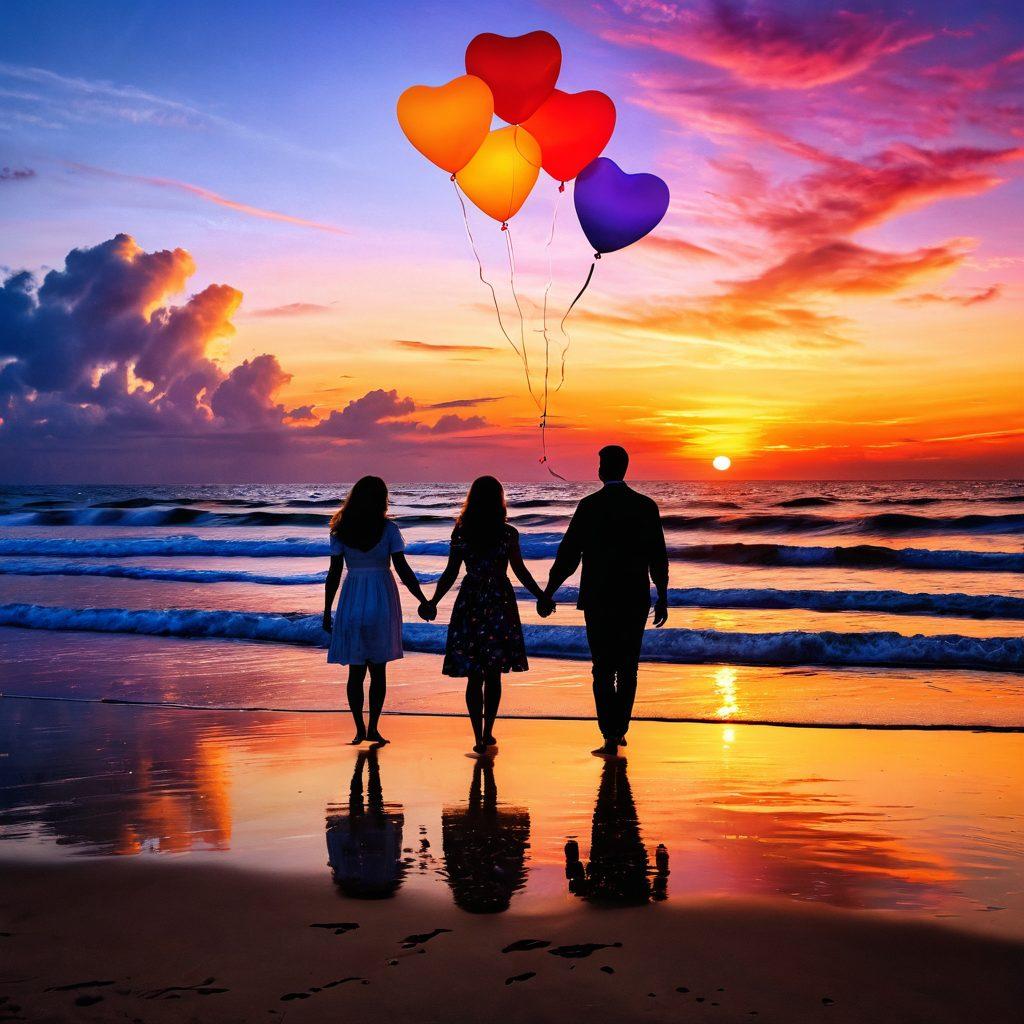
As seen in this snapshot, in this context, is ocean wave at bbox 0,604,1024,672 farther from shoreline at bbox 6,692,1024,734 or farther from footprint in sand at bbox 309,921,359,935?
footprint in sand at bbox 309,921,359,935

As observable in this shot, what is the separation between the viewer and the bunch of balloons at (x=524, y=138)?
295 inches

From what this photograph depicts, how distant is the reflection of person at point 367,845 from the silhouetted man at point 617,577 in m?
1.80

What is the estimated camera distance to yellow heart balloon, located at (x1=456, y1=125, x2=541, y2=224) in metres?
7.93

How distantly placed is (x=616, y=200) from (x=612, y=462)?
8.67 feet

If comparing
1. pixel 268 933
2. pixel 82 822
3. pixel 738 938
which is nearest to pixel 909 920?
pixel 738 938

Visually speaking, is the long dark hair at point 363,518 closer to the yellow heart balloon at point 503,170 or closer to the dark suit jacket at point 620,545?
the dark suit jacket at point 620,545

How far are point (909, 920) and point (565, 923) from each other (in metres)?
1.28

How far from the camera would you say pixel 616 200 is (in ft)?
25.5

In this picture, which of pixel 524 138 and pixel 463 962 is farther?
pixel 524 138

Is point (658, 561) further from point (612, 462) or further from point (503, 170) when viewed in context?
point (503, 170)

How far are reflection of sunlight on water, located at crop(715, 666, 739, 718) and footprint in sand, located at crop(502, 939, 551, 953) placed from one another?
4.59m

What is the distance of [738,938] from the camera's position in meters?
3.28

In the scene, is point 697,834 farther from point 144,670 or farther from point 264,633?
point 264,633

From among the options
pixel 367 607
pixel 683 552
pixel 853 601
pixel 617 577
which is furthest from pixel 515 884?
pixel 683 552
